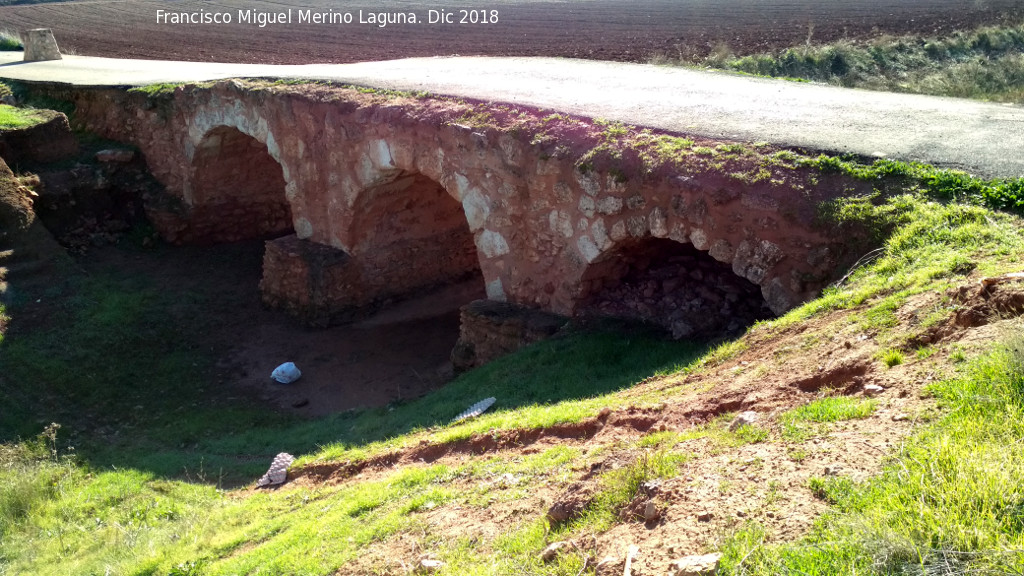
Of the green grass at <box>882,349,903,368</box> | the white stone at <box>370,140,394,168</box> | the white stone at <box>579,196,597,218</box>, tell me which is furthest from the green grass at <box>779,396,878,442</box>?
the white stone at <box>370,140,394,168</box>

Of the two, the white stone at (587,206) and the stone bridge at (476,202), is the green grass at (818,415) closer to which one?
the stone bridge at (476,202)

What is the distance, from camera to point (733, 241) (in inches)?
283

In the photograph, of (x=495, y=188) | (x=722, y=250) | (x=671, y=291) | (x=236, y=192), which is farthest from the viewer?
(x=236, y=192)

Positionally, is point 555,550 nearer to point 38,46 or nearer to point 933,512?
point 933,512

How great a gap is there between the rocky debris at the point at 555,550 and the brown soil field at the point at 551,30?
49.9 ft

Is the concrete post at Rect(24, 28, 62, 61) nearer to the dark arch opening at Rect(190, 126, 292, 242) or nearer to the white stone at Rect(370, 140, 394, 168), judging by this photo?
the dark arch opening at Rect(190, 126, 292, 242)

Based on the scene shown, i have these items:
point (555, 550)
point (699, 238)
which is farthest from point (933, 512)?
point (699, 238)

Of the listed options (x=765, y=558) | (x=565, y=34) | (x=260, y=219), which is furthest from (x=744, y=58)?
(x=765, y=558)

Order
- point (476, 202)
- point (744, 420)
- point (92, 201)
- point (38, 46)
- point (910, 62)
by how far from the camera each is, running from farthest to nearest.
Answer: point (38, 46) → point (910, 62) → point (92, 201) → point (476, 202) → point (744, 420)

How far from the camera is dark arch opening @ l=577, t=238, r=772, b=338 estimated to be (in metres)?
7.80

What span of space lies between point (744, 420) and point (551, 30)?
20.5 meters

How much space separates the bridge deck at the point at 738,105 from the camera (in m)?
7.20

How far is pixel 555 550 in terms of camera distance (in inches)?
151

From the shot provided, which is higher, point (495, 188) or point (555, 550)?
point (495, 188)
